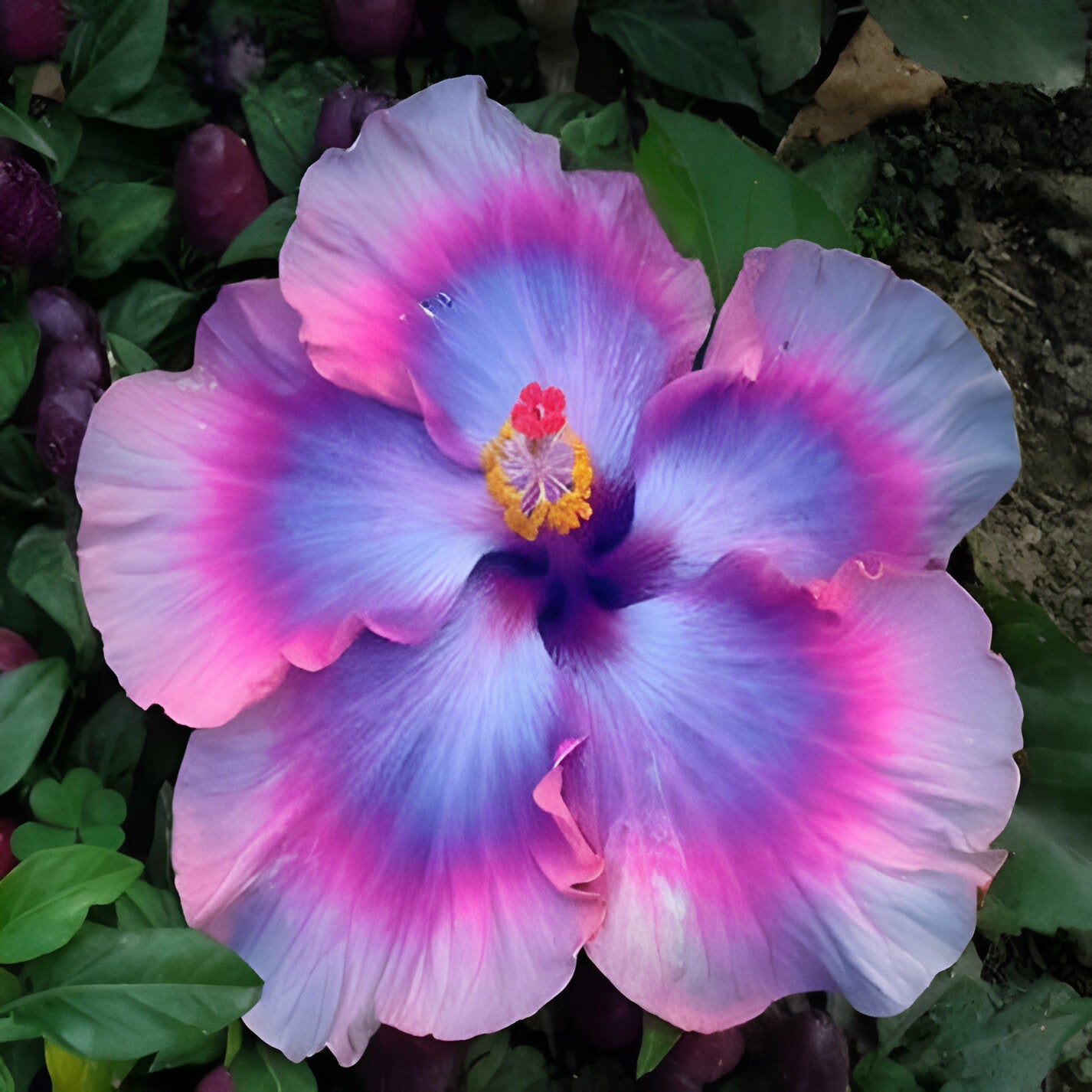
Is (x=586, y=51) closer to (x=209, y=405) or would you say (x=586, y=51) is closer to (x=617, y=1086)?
(x=209, y=405)

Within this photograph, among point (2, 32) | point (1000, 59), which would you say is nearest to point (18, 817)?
point (2, 32)

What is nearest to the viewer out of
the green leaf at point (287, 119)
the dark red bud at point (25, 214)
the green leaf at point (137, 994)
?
the green leaf at point (137, 994)

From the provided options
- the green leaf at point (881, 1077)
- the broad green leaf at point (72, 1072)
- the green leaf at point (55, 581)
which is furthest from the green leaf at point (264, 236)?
the green leaf at point (881, 1077)

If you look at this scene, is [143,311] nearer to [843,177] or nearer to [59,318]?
[59,318]

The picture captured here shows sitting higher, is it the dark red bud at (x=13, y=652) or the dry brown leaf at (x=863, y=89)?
the dry brown leaf at (x=863, y=89)

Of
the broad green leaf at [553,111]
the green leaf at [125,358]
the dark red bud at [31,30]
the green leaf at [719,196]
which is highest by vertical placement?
the green leaf at [719,196]

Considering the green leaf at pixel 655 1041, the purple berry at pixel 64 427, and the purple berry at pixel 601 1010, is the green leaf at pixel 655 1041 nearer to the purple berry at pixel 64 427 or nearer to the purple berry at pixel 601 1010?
the purple berry at pixel 601 1010
